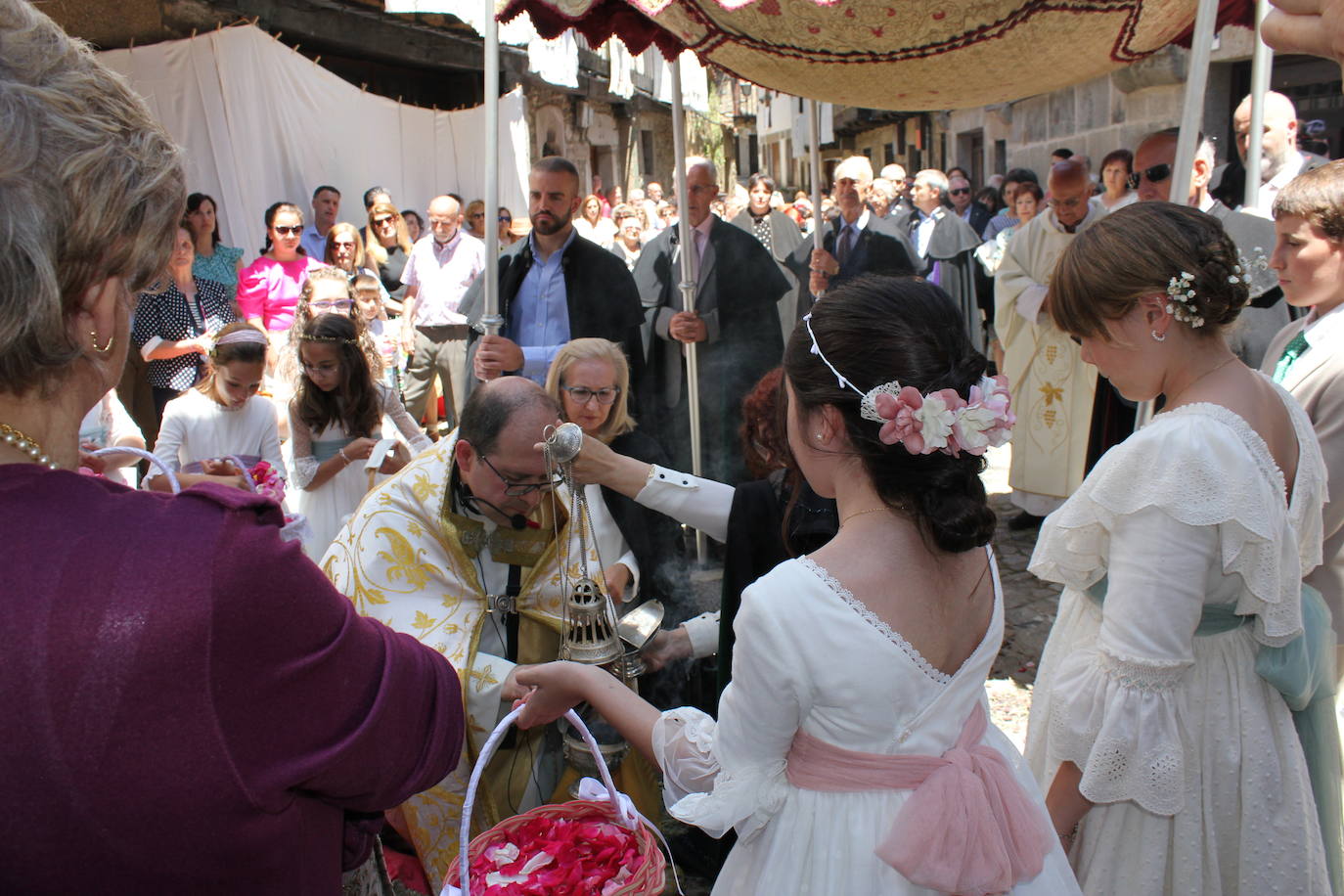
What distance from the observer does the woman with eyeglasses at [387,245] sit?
8828 mm

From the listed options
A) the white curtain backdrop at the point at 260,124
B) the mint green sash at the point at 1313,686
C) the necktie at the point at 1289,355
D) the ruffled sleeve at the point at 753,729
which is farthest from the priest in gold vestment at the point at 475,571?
the white curtain backdrop at the point at 260,124

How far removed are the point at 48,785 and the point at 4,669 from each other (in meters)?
0.12

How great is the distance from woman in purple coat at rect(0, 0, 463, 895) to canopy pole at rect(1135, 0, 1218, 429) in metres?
2.45

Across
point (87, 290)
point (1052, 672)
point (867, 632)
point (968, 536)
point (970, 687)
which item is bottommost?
point (1052, 672)

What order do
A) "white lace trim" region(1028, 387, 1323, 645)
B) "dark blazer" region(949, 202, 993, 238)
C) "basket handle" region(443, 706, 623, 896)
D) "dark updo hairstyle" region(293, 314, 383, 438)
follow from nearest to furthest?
"basket handle" region(443, 706, 623, 896), "white lace trim" region(1028, 387, 1323, 645), "dark updo hairstyle" region(293, 314, 383, 438), "dark blazer" region(949, 202, 993, 238)

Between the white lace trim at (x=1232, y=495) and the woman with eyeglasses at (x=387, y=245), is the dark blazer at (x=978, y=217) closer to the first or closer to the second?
the woman with eyeglasses at (x=387, y=245)

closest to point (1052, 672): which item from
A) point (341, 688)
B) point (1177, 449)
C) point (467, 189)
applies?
point (1177, 449)

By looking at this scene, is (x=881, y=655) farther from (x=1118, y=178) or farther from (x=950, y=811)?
(x=1118, y=178)

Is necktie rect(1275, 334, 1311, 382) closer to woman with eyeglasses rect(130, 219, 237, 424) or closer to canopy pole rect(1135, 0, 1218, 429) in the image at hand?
canopy pole rect(1135, 0, 1218, 429)

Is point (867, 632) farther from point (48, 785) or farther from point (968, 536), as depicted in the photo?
point (48, 785)

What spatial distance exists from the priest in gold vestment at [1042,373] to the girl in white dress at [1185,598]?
394cm

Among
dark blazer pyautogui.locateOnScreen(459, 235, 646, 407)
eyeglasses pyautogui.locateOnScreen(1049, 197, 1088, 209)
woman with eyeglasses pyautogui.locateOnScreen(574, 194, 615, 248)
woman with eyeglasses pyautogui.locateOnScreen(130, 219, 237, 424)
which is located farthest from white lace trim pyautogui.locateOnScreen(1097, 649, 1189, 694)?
woman with eyeglasses pyautogui.locateOnScreen(574, 194, 615, 248)

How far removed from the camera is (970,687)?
152cm

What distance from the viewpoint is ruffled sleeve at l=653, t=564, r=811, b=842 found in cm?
141
